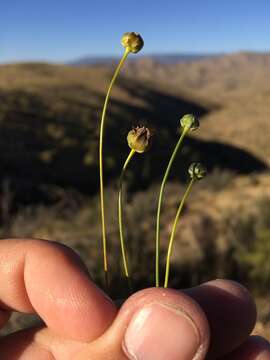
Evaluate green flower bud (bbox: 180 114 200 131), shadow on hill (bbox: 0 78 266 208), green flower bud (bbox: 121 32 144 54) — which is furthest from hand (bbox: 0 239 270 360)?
shadow on hill (bbox: 0 78 266 208)

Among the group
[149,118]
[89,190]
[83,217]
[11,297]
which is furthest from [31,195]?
[149,118]

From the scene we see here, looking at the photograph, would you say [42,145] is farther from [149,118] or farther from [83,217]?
[149,118]

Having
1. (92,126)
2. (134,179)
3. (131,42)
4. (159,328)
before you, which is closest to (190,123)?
(131,42)

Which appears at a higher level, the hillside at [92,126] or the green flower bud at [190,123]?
the green flower bud at [190,123]

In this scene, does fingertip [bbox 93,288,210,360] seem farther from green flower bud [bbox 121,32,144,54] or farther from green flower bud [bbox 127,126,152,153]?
green flower bud [bbox 121,32,144,54]

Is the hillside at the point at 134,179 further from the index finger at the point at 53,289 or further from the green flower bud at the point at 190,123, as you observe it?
the index finger at the point at 53,289

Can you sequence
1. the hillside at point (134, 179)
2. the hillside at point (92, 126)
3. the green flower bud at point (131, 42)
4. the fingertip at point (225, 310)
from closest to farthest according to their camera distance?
the green flower bud at point (131, 42) → the fingertip at point (225, 310) → the hillside at point (134, 179) → the hillside at point (92, 126)

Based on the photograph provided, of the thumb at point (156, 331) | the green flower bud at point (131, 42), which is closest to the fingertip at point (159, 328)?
the thumb at point (156, 331)
